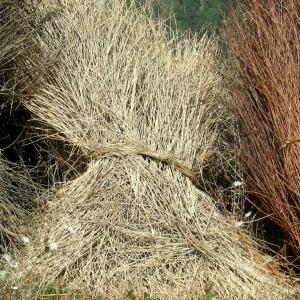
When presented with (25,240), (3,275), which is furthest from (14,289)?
(25,240)

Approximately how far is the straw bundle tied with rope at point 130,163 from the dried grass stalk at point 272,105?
0.68 feet

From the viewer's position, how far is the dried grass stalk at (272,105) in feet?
9.40

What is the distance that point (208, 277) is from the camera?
8.95 ft

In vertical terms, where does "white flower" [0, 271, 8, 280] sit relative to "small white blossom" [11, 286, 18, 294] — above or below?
below

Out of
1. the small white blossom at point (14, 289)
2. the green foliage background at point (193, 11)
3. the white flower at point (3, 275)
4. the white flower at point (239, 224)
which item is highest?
the small white blossom at point (14, 289)

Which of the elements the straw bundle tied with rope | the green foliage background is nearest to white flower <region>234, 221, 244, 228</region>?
the straw bundle tied with rope

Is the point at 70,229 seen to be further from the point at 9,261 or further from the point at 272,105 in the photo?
the point at 272,105

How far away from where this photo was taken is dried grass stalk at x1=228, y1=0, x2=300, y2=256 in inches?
113

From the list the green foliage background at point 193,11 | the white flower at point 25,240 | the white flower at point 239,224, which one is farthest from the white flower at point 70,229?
the green foliage background at point 193,11

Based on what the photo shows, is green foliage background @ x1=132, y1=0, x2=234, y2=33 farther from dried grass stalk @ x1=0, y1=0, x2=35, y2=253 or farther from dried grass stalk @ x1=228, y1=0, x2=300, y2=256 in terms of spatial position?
dried grass stalk @ x1=0, y1=0, x2=35, y2=253

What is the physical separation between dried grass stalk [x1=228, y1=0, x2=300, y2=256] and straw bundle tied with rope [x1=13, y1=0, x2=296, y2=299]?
0.68 ft

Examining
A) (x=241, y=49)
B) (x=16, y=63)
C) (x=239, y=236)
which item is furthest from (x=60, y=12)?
(x=239, y=236)

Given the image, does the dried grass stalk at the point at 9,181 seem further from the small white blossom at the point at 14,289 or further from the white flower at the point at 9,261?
the small white blossom at the point at 14,289

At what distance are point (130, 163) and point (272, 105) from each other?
1.91 ft
